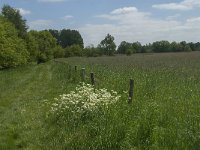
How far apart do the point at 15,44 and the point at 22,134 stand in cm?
4086

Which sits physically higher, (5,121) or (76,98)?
(76,98)

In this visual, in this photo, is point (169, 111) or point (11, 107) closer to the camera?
point (169, 111)

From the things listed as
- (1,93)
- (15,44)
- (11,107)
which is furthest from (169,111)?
(15,44)

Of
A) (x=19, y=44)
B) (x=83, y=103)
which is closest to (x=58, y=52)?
(x=19, y=44)

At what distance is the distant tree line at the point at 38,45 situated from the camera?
4787 cm

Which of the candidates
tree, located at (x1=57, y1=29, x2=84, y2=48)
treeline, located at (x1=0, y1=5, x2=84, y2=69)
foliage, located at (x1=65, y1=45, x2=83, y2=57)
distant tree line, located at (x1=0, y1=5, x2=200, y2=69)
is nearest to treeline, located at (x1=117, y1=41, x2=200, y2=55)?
distant tree line, located at (x1=0, y1=5, x2=200, y2=69)

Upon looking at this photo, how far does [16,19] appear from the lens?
67875 millimetres

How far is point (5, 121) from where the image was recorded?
1388 cm

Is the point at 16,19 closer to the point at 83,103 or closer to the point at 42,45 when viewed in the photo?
the point at 42,45

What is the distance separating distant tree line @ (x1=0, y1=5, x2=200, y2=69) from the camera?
47.9m

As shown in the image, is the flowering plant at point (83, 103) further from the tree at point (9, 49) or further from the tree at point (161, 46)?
the tree at point (161, 46)

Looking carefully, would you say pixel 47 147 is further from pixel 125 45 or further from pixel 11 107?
pixel 125 45

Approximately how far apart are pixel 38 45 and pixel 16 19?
1655 cm

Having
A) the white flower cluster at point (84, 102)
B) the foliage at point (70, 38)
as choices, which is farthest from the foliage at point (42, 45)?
the white flower cluster at point (84, 102)
